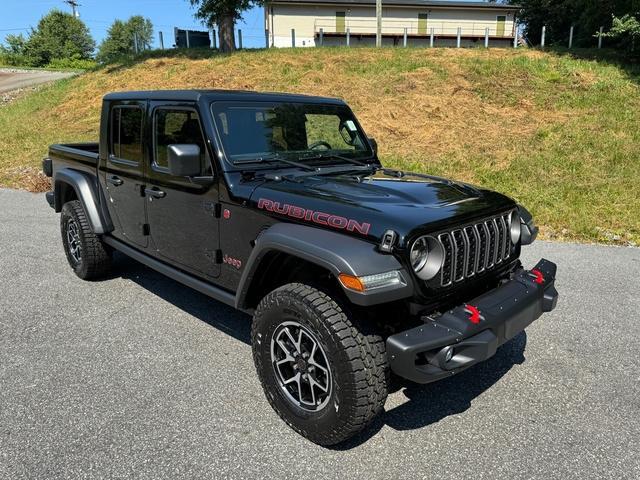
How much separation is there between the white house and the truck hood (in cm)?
3399

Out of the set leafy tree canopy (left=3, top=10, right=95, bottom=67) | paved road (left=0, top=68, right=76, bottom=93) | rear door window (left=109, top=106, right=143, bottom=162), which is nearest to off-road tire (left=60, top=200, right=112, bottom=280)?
rear door window (left=109, top=106, right=143, bottom=162)

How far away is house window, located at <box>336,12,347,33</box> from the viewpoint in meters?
36.3

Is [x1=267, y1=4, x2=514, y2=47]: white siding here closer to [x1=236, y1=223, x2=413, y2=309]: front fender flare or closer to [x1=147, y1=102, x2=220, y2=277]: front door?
[x1=147, y1=102, x2=220, y2=277]: front door

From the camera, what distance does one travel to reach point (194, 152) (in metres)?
3.09

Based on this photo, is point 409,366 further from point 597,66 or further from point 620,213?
point 597,66

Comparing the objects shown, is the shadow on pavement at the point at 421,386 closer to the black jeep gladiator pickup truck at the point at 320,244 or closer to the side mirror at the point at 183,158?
the black jeep gladiator pickup truck at the point at 320,244

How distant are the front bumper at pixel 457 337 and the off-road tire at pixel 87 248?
3.50 metres

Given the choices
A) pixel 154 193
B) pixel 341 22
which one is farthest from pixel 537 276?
pixel 341 22

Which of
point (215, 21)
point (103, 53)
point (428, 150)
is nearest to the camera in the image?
point (428, 150)

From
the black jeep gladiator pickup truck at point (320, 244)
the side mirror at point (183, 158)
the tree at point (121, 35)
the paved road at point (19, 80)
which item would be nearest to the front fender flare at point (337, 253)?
the black jeep gladiator pickup truck at point (320, 244)

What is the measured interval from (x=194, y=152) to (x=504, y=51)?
1645 centimetres

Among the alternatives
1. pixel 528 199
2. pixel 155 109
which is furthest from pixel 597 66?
pixel 155 109

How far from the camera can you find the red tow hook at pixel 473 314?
251cm

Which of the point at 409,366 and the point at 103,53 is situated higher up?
the point at 103,53
